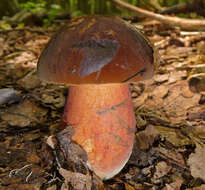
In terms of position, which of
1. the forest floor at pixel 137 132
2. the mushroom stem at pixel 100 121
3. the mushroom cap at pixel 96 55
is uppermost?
the mushroom cap at pixel 96 55

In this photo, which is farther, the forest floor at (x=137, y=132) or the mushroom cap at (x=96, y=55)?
the forest floor at (x=137, y=132)

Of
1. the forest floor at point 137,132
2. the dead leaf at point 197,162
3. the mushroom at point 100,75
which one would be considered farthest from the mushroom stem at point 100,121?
the dead leaf at point 197,162

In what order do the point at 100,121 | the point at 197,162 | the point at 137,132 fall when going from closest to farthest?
1. the point at 100,121
2. the point at 197,162
3. the point at 137,132

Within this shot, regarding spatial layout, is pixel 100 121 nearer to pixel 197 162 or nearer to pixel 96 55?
pixel 96 55

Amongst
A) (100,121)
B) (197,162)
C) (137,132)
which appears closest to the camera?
(100,121)

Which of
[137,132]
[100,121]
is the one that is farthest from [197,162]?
[100,121]

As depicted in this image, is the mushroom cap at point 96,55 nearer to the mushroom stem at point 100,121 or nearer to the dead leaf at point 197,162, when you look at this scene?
the mushroom stem at point 100,121

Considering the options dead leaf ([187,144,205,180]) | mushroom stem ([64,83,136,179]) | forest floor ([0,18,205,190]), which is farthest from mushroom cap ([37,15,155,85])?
dead leaf ([187,144,205,180])

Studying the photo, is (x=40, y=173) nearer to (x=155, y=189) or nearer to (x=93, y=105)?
(x=93, y=105)

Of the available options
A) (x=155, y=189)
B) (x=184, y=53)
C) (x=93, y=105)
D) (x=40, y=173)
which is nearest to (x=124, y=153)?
(x=155, y=189)
